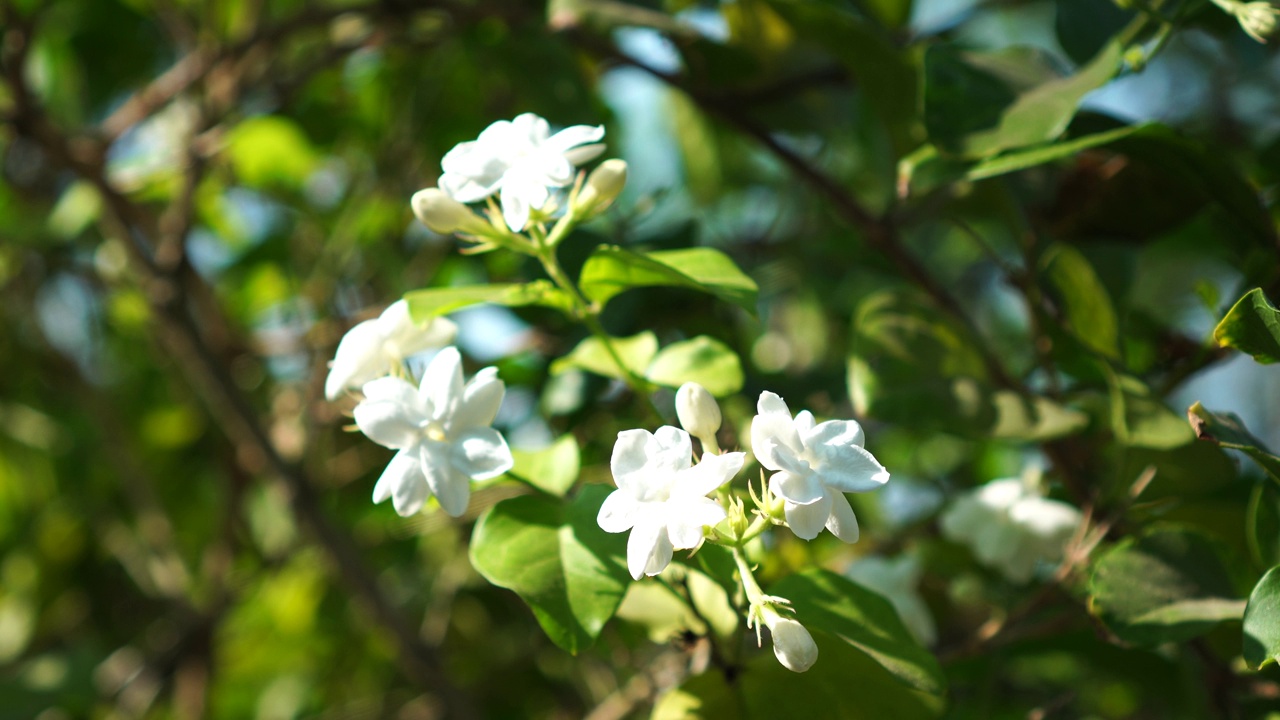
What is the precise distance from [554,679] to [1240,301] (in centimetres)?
92

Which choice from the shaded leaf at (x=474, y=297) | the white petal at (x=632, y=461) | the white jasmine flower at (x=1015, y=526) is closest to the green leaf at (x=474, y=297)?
the shaded leaf at (x=474, y=297)

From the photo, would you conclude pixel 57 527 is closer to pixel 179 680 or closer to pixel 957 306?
pixel 179 680

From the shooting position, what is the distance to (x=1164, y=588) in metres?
0.52

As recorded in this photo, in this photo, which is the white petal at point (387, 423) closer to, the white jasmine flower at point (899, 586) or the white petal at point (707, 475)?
the white petal at point (707, 475)

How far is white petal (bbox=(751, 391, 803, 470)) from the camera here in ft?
1.30

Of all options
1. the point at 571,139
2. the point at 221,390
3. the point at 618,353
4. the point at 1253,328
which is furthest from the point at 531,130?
the point at 221,390

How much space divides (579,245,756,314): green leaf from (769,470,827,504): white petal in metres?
0.09

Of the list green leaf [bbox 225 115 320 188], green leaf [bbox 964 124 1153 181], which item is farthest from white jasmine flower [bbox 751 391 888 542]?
green leaf [bbox 225 115 320 188]

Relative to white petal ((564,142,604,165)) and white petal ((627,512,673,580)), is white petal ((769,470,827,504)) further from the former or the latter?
white petal ((564,142,604,165))

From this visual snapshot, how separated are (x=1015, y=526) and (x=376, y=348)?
44 cm

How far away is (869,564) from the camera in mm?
695

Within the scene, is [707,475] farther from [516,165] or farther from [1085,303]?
[1085,303]

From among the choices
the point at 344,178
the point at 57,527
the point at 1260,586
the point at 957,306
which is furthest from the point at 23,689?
the point at 1260,586

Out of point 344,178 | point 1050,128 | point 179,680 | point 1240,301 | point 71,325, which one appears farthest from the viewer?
point 71,325
